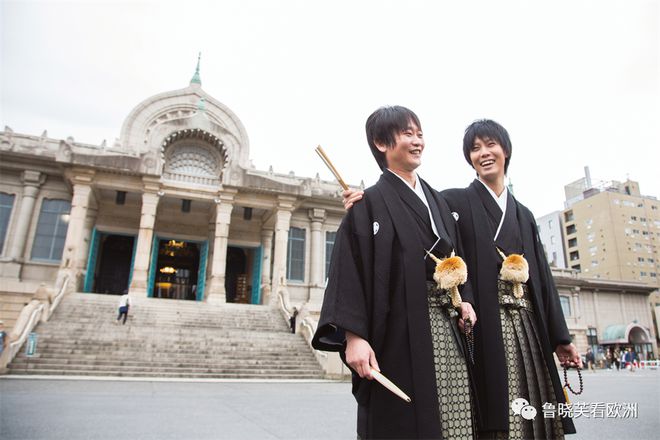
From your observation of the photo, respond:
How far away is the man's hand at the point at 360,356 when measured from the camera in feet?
6.86

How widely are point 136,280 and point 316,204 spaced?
10239 mm

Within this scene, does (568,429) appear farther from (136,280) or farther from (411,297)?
(136,280)

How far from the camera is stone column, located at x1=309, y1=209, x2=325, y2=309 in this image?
23234 mm

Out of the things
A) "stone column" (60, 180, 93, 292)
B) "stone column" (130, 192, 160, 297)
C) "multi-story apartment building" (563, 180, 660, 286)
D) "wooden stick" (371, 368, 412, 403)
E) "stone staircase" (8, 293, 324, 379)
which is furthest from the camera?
"multi-story apartment building" (563, 180, 660, 286)

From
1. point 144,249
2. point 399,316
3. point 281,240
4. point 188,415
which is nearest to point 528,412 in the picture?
point 399,316

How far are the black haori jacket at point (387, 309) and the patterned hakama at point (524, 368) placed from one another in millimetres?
420

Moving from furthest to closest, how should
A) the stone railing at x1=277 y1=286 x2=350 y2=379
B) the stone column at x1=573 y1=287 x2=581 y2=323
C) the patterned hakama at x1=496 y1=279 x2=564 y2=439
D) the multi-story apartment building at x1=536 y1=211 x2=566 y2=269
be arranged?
1. the multi-story apartment building at x1=536 y1=211 x2=566 y2=269
2. the stone column at x1=573 y1=287 x2=581 y2=323
3. the stone railing at x1=277 y1=286 x2=350 y2=379
4. the patterned hakama at x1=496 y1=279 x2=564 y2=439

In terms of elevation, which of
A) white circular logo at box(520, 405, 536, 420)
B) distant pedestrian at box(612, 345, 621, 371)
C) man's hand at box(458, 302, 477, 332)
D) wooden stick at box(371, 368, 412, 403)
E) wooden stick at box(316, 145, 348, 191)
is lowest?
distant pedestrian at box(612, 345, 621, 371)

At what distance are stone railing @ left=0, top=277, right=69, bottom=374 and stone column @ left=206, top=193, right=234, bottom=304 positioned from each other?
5726 mm

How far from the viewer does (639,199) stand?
178 ft

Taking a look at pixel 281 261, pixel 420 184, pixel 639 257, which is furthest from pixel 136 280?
pixel 639 257

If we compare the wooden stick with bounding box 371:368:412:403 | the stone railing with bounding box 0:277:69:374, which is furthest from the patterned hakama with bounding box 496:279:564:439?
the stone railing with bounding box 0:277:69:374

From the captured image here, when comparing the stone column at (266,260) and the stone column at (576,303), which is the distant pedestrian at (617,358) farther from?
the stone column at (266,260)

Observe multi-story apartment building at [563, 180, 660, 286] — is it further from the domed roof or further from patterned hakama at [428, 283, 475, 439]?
patterned hakama at [428, 283, 475, 439]
